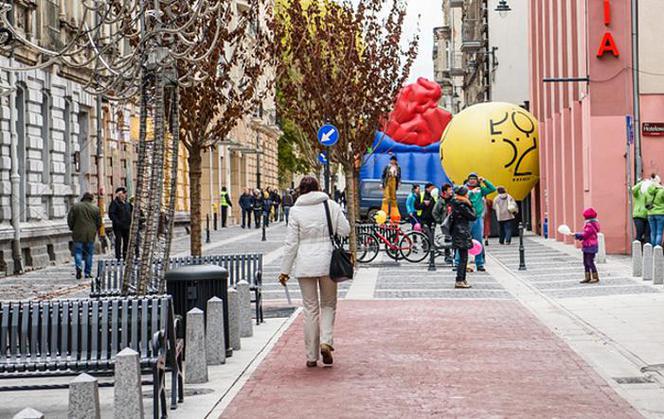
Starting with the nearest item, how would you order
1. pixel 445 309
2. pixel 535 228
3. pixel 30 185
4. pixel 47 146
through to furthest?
pixel 445 309, pixel 30 185, pixel 47 146, pixel 535 228

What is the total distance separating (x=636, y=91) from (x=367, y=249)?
7.06 meters

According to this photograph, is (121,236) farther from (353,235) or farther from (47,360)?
(47,360)

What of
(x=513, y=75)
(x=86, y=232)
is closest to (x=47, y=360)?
(x=86, y=232)

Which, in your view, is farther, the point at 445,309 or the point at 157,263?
the point at 445,309

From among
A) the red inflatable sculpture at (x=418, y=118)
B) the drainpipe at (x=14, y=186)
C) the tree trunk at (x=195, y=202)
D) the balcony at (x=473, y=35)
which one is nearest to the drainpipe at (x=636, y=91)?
the tree trunk at (x=195, y=202)

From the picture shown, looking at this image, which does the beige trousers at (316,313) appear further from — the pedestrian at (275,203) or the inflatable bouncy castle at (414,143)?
the pedestrian at (275,203)

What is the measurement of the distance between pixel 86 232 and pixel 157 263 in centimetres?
1127

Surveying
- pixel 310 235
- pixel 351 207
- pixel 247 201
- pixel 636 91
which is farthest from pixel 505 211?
pixel 310 235

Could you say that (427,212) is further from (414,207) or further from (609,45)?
(609,45)

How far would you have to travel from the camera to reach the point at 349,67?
28.8 m

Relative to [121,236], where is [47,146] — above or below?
above

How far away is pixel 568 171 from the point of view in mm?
35156

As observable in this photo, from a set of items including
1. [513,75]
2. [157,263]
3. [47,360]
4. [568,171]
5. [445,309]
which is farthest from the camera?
[513,75]

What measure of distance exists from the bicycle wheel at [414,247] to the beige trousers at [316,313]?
1513 cm
